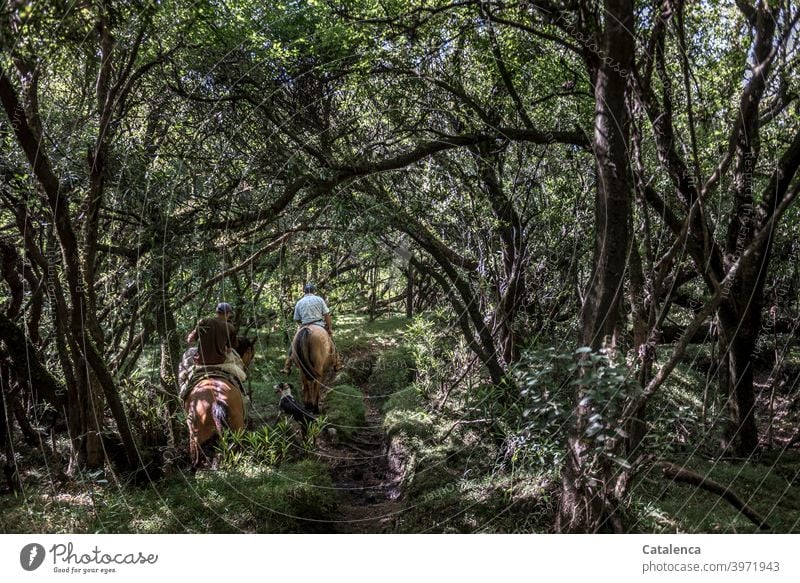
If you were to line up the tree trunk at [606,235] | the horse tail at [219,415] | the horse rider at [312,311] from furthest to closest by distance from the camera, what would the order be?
the horse rider at [312,311] < the horse tail at [219,415] < the tree trunk at [606,235]

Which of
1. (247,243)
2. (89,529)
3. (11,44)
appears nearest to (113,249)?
(247,243)

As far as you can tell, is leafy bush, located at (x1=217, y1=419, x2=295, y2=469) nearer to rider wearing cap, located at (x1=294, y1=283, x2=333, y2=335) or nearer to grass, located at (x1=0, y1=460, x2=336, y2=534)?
grass, located at (x1=0, y1=460, x2=336, y2=534)

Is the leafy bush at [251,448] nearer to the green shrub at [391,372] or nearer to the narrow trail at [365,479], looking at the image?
the narrow trail at [365,479]

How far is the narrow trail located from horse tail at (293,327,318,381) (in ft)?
2.94

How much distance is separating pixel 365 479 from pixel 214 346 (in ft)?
6.67

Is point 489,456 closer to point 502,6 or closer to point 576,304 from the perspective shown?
point 576,304

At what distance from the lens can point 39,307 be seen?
5223mm
